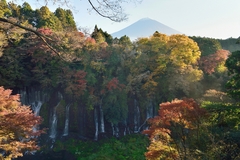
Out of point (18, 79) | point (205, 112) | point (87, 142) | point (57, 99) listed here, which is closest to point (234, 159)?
point (205, 112)

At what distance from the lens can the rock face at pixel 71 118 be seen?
49.6 ft

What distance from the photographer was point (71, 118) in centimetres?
1547

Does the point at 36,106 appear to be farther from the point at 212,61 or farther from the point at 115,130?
the point at 212,61

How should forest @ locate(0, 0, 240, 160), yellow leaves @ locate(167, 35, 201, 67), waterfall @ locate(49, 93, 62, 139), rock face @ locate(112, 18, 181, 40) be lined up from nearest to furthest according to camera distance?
1. forest @ locate(0, 0, 240, 160)
2. yellow leaves @ locate(167, 35, 201, 67)
3. waterfall @ locate(49, 93, 62, 139)
4. rock face @ locate(112, 18, 181, 40)

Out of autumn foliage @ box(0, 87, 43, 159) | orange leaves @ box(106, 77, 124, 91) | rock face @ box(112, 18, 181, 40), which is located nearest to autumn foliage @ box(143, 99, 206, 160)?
autumn foliage @ box(0, 87, 43, 159)

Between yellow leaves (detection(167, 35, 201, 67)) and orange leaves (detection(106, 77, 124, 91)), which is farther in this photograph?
yellow leaves (detection(167, 35, 201, 67))

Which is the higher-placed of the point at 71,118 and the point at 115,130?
the point at 71,118

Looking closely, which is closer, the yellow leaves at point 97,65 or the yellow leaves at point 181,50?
the yellow leaves at point 181,50

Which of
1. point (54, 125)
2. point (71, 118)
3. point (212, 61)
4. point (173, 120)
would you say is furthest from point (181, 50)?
point (54, 125)

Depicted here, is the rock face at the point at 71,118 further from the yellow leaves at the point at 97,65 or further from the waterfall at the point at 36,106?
the yellow leaves at the point at 97,65

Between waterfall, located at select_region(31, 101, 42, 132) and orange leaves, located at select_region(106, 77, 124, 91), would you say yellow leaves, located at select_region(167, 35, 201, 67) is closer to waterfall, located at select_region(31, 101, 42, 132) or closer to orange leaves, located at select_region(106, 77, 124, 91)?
orange leaves, located at select_region(106, 77, 124, 91)

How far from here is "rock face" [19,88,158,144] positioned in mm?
15133

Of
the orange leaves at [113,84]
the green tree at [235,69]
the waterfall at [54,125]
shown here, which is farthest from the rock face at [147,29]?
the green tree at [235,69]

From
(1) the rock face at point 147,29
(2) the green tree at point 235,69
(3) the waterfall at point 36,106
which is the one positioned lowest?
(3) the waterfall at point 36,106
